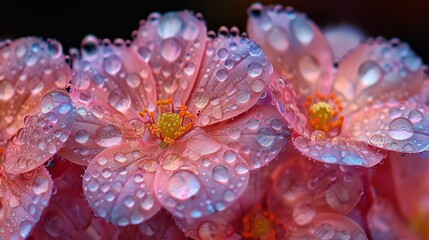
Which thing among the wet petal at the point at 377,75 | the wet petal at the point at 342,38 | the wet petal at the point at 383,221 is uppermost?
the wet petal at the point at 377,75

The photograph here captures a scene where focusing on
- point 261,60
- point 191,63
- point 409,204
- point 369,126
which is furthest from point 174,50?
point 409,204

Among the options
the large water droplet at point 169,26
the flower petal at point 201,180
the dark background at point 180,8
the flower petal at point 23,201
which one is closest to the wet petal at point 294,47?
the large water droplet at point 169,26

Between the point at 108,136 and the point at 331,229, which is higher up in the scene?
the point at 108,136

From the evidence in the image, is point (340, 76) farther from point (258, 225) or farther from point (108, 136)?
point (108, 136)

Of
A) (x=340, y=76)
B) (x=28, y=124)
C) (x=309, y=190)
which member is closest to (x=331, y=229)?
(x=309, y=190)

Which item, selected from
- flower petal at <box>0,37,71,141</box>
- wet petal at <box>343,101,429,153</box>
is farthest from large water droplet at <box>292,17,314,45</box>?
flower petal at <box>0,37,71,141</box>

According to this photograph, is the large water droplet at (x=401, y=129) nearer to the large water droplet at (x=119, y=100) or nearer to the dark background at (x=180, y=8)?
the large water droplet at (x=119, y=100)

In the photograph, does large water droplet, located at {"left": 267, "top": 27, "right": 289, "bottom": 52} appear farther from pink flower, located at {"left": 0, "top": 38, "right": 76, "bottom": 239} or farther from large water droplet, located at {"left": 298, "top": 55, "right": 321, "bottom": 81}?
pink flower, located at {"left": 0, "top": 38, "right": 76, "bottom": 239}
